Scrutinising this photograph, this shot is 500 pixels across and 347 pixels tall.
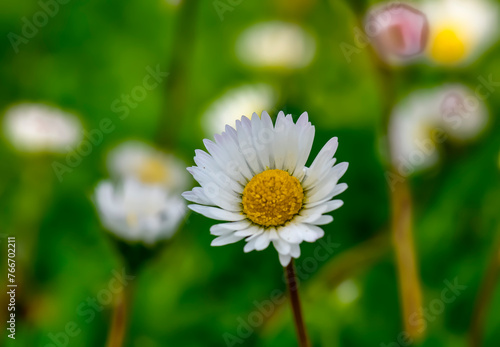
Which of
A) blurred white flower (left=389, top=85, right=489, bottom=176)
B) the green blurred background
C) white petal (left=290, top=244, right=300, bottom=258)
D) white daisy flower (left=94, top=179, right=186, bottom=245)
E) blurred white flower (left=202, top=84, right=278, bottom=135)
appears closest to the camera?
white petal (left=290, top=244, right=300, bottom=258)

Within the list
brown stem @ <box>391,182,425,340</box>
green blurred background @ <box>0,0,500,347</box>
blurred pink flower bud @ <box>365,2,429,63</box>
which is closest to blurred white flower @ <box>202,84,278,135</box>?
green blurred background @ <box>0,0,500,347</box>

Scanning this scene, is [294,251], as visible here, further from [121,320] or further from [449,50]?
[449,50]

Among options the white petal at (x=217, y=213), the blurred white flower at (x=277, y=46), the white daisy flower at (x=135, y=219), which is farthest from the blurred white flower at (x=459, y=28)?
the white petal at (x=217, y=213)

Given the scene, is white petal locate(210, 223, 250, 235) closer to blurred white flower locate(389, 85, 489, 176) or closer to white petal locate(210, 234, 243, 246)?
white petal locate(210, 234, 243, 246)

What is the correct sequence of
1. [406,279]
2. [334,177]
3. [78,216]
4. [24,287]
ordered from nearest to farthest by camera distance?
1. [334,177]
2. [406,279]
3. [24,287]
4. [78,216]

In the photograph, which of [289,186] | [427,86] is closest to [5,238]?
[289,186]

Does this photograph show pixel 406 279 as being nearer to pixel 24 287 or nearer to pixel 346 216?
pixel 346 216
